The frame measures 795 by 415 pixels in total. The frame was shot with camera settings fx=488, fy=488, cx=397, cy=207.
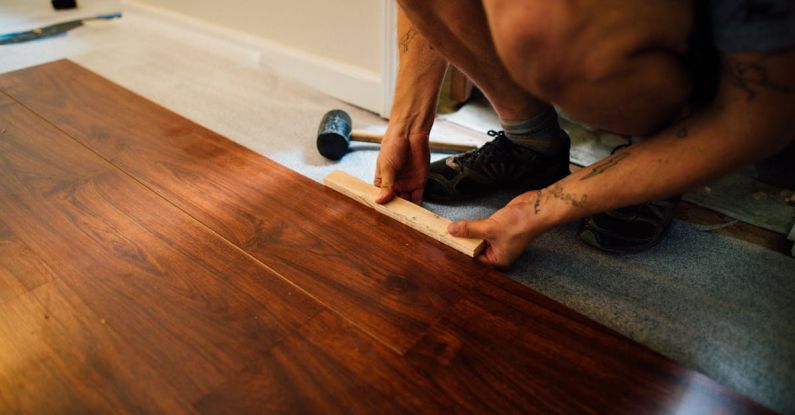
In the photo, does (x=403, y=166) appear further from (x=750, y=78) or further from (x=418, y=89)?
(x=750, y=78)

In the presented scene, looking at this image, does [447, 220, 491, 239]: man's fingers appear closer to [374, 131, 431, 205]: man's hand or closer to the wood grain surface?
the wood grain surface

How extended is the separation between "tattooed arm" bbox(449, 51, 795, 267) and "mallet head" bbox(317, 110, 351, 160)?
1.73 ft

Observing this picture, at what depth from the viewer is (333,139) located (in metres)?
1.23

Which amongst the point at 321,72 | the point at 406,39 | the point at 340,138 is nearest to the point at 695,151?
the point at 406,39

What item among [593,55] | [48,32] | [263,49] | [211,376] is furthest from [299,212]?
[48,32]

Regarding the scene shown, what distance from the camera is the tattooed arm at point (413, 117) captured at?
1.04 meters

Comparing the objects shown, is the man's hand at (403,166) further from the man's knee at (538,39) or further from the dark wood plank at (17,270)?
the dark wood plank at (17,270)

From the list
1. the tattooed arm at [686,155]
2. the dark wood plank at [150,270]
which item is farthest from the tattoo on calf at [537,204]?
the dark wood plank at [150,270]

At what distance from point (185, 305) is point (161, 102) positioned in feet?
3.27

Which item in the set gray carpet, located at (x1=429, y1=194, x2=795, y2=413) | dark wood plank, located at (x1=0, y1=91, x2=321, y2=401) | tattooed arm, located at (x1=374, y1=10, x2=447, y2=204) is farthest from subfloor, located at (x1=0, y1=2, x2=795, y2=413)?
dark wood plank, located at (x1=0, y1=91, x2=321, y2=401)

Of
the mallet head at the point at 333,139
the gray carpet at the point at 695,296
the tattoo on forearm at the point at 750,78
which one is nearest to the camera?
the tattoo on forearm at the point at 750,78

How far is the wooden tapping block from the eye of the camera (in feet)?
3.00

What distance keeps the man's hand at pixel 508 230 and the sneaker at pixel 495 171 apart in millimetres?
198

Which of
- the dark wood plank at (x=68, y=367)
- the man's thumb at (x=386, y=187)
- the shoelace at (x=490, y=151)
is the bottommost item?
the dark wood plank at (x=68, y=367)
